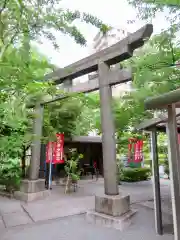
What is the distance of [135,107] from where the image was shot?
307 inches

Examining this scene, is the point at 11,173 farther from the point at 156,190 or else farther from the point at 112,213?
the point at 156,190

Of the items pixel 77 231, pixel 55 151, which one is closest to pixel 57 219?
pixel 77 231

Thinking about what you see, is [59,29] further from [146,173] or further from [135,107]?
[146,173]

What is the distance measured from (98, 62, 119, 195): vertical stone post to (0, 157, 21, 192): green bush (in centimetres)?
356

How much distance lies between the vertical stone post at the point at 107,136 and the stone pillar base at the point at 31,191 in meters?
3.32

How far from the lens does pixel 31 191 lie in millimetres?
7410

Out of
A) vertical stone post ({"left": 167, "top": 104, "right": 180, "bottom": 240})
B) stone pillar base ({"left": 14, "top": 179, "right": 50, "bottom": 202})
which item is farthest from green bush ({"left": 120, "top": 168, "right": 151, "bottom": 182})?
vertical stone post ({"left": 167, "top": 104, "right": 180, "bottom": 240})

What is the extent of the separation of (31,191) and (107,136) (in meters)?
3.93

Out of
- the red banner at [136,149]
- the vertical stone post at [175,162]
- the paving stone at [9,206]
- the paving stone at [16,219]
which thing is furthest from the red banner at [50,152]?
the vertical stone post at [175,162]

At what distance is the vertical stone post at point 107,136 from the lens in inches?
213

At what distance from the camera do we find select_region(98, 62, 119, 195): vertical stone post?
17.7ft

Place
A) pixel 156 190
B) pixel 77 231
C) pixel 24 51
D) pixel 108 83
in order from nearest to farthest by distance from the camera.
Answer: pixel 24 51, pixel 156 190, pixel 77 231, pixel 108 83

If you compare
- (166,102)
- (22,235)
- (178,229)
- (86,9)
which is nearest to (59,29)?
(86,9)

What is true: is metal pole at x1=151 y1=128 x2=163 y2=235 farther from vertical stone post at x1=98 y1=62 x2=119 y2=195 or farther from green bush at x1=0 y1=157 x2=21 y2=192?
green bush at x1=0 y1=157 x2=21 y2=192
